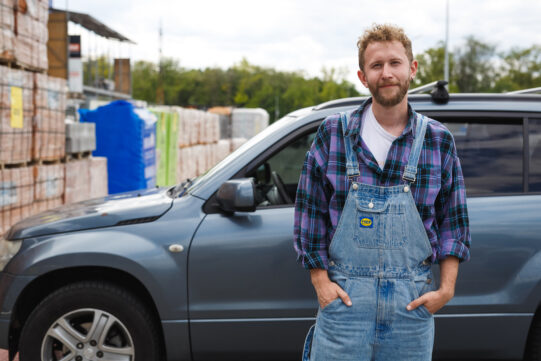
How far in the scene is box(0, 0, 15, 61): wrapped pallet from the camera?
7301 mm

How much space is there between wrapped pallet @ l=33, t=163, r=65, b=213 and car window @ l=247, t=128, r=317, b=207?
201 inches

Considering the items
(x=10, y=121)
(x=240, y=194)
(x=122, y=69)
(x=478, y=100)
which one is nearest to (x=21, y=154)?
(x=10, y=121)

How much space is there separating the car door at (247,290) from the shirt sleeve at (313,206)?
1.06 meters

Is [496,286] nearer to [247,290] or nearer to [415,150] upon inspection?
[247,290]

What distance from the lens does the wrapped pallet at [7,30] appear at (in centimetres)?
730

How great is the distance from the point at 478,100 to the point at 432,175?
63.0 inches

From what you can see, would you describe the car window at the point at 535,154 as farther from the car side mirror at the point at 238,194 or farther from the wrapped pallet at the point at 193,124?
the wrapped pallet at the point at 193,124

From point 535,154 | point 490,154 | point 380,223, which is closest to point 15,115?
point 490,154

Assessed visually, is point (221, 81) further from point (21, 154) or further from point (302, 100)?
point (21, 154)

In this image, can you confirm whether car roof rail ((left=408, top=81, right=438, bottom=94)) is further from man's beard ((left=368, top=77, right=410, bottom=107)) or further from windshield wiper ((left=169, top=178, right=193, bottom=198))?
man's beard ((left=368, top=77, right=410, bottom=107))

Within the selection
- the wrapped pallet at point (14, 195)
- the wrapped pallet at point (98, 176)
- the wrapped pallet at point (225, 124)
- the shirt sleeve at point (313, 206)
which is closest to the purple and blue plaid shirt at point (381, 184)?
the shirt sleeve at point (313, 206)

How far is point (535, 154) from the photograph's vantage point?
3.51m

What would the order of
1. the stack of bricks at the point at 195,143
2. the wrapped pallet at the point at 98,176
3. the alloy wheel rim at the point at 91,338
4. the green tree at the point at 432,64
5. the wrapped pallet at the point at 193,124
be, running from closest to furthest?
the alloy wheel rim at the point at 91,338, the wrapped pallet at the point at 98,176, the stack of bricks at the point at 195,143, the wrapped pallet at the point at 193,124, the green tree at the point at 432,64

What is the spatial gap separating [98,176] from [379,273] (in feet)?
30.0
